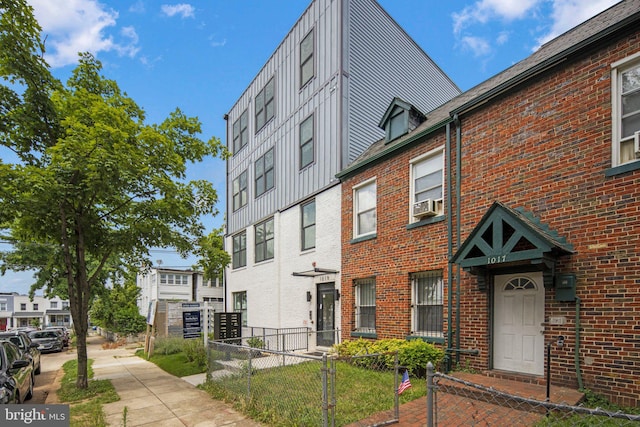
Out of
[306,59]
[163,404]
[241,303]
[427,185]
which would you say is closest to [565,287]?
[427,185]

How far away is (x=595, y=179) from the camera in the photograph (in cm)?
645

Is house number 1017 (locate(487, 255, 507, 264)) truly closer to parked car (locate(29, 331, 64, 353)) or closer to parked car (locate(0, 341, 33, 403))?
parked car (locate(0, 341, 33, 403))

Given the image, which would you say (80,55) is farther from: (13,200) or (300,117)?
(300,117)

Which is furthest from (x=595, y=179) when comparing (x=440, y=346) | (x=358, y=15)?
(x=358, y=15)

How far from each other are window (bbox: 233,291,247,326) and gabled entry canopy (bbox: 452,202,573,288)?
45.6 feet

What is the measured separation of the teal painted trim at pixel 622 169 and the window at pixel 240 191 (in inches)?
654

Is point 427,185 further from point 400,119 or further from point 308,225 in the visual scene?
point 308,225

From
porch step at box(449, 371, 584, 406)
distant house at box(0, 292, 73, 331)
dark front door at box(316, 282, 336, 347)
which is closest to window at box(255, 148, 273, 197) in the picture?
dark front door at box(316, 282, 336, 347)

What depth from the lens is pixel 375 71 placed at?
49.1ft

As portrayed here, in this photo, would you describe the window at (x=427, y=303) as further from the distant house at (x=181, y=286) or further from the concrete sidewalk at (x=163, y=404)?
the distant house at (x=181, y=286)

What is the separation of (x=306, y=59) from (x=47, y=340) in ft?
74.8

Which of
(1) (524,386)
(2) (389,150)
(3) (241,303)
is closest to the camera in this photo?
(1) (524,386)

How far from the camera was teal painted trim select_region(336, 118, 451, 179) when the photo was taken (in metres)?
9.60

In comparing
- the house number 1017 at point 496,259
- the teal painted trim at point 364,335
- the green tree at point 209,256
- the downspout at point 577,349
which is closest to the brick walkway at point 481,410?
the downspout at point 577,349
